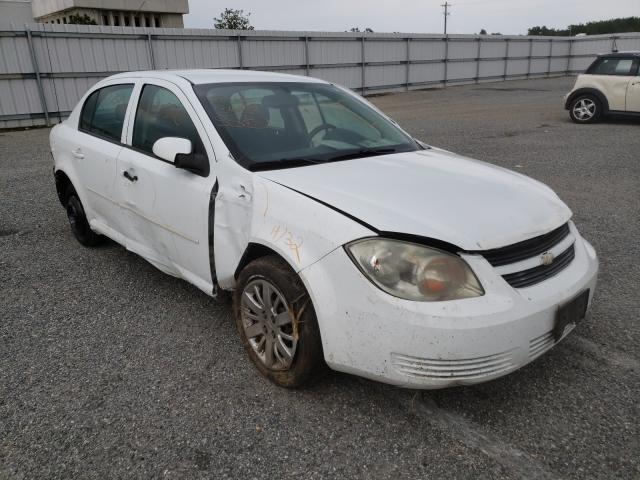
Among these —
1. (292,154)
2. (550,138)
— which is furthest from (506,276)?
(550,138)

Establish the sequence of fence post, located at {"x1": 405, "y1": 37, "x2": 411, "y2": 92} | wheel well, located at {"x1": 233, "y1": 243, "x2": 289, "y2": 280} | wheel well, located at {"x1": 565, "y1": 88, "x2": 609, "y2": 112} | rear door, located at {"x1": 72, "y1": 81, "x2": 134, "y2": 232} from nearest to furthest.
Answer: wheel well, located at {"x1": 233, "y1": 243, "x2": 289, "y2": 280}
rear door, located at {"x1": 72, "y1": 81, "x2": 134, "y2": 232}
wheel well, located at {"x1": 565, "y1": 88, "x2": 609, "y2": 112}
fence post, located at {"x1": 405, "y1": 37, "x2": 411, "y2": 92}

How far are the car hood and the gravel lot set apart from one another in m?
0.84

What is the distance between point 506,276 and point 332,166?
112cm

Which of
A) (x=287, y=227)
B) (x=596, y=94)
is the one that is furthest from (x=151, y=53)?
(x=287, y=227)

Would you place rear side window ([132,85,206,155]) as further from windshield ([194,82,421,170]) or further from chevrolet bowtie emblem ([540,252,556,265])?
chevrolet bowtie emblem ([540,252,556,265])

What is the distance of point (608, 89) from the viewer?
1163cm

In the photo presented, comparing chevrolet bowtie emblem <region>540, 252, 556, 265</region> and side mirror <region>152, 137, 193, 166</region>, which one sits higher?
side mirror <region>152, 137, 193, 166</region>

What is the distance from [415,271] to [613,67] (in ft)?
38.5

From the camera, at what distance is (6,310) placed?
3.67 m

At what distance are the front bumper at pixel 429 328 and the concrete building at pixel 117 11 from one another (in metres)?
34.2

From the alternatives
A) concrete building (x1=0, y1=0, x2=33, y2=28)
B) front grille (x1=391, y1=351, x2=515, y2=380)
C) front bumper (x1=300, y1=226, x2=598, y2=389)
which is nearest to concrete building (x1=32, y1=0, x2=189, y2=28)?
concrete building (x1=0, y1=0, x2=33, y2=28)

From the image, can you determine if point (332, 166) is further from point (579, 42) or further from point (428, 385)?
point (579, 42)

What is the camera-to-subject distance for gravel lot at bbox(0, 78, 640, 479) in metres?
2.20

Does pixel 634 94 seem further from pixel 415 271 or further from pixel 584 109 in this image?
pixel 415 271
